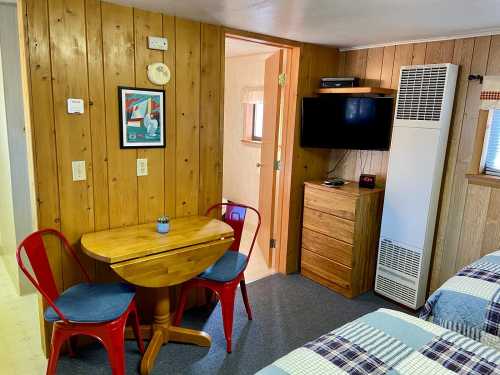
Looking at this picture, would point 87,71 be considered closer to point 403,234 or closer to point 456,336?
point 456,336

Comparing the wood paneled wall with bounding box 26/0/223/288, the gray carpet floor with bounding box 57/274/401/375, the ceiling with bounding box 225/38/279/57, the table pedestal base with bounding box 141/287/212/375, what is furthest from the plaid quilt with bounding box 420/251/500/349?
the ceiling with bounding box 225/38/279/57

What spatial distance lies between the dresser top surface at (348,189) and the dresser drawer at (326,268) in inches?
24.4

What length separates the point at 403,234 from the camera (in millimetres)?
2934

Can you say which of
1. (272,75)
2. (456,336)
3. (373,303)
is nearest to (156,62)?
(272,75)

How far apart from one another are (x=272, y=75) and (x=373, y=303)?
2185mm

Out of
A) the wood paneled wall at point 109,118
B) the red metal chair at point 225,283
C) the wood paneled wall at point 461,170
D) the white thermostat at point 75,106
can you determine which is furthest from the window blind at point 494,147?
the white thermostat at point 75,106

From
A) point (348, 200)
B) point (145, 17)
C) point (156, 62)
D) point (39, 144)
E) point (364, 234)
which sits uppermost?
point (145, 17)

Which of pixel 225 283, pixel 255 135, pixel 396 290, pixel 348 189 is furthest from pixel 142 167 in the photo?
pixel 255 135

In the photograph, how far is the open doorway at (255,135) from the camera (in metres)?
3.48

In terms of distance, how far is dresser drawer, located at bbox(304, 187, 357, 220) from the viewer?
297cm

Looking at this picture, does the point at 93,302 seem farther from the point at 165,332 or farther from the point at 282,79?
the point at 282,79

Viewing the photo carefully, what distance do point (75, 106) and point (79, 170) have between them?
37cm

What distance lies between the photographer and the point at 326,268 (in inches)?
129

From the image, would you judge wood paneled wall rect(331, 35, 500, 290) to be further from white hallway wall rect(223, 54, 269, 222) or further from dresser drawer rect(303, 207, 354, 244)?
white hallway wall rect(223, 54, 269, 222)
